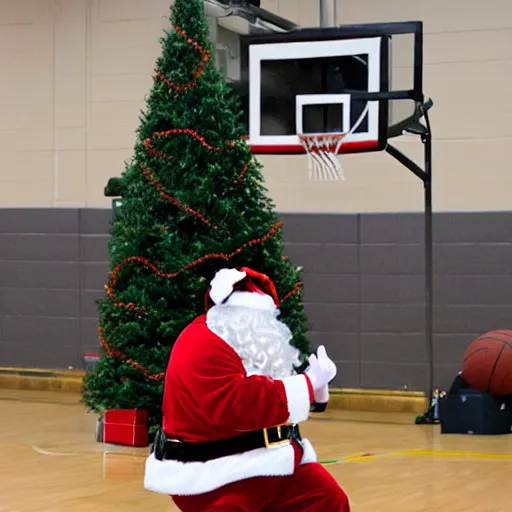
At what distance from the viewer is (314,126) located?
9.84 meters

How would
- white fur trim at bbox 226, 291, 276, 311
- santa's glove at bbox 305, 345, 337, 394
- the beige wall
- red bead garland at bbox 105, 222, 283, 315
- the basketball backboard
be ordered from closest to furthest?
santa's glove at bbox 305, 345, 337, 394, white fur trim at bbox 226, 291, 276, 311, red bead garland at bbox 105, 222, 283, 315, the basketball backboard, the beige wall

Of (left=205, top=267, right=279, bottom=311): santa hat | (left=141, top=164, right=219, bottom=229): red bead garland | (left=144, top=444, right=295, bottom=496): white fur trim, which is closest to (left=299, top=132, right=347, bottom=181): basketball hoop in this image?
(left=141, top=164, right=219, bottom=229): red bead garland

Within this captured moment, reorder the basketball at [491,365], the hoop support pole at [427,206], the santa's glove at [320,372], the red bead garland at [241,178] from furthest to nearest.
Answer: the hoop support pole at [427,206]
the basketball at [491,365]
the red bead garland at [241,178]
the santa's glove at [320,372]

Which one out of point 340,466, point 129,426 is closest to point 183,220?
point 129,426

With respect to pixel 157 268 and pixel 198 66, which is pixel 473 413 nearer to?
pixel 157 268

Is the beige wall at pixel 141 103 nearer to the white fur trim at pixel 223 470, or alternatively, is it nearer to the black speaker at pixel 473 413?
the black speaker at pixel 473 413

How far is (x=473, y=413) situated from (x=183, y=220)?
296 centimetres

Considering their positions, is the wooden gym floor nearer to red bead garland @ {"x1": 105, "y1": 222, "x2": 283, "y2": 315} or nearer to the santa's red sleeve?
red bead garland @ {"x1": 105, "y1": 222, "x2": 283, "y2": 315}

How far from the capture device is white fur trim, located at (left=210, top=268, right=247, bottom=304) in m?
5.33

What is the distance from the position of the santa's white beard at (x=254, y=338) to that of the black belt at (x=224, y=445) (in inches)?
9.7

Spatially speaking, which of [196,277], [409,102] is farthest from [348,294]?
[196,277]

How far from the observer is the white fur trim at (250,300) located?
532 centimetres

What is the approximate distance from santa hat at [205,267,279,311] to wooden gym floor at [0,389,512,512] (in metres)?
2.13

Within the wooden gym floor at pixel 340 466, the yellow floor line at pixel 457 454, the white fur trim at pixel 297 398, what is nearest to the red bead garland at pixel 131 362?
the wooden gym floor at pixel 340 466
